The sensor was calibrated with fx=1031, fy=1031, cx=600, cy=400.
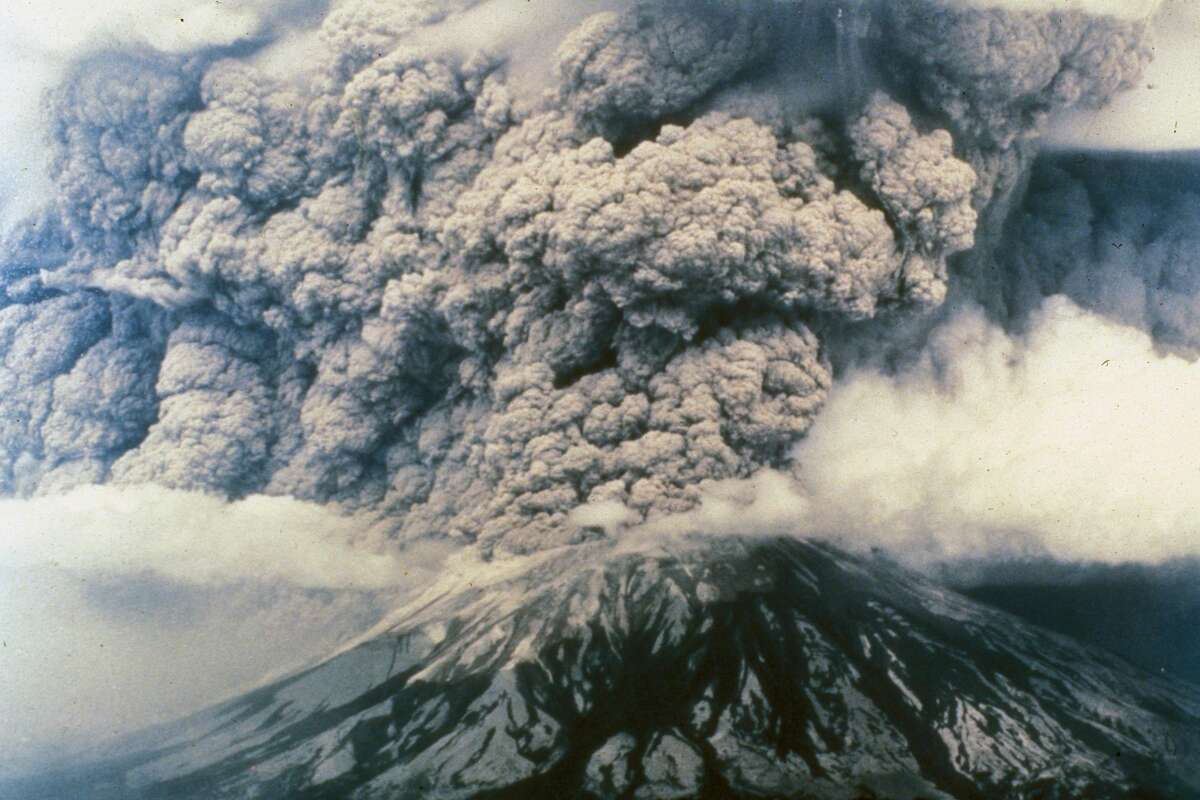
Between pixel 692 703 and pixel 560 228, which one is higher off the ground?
pixel 560 228

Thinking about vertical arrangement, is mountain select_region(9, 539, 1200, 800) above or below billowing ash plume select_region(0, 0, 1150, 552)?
below

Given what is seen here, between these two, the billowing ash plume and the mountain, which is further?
the mountain

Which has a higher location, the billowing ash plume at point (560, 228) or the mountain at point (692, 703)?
the billowing ash plume at point (560, 228)

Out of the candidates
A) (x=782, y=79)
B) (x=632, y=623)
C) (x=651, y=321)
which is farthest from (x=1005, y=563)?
(x=782, y=79)

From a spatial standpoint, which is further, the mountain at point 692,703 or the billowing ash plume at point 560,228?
the mountain at point 692,703

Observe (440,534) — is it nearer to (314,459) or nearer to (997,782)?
(314,459)
